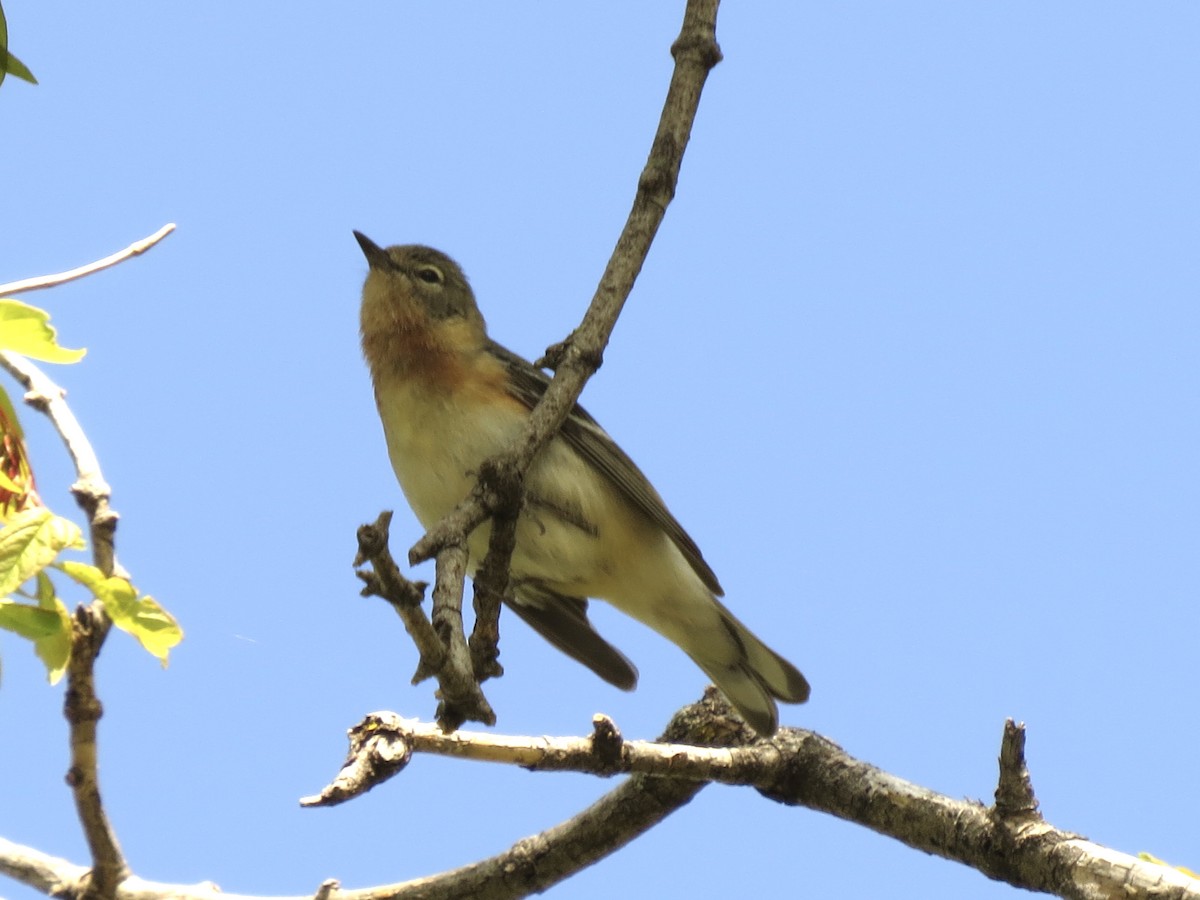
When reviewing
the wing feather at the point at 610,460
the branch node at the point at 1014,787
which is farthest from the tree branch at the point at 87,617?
the wing feather at the point at 610,460

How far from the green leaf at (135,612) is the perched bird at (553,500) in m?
3.62

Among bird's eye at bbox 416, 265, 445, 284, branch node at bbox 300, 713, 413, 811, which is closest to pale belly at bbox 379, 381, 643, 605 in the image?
bird's eye at bbox 416, 265, 445, 284

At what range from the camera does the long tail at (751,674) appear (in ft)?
20.3

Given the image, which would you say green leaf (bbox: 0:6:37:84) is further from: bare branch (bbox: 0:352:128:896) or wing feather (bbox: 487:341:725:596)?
wing feather (bbox: 487:341:725:596)

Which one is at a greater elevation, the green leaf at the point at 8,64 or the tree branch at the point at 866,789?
the green leaf at the point at 8,64

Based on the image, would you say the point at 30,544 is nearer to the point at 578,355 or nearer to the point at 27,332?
the point at 27,332

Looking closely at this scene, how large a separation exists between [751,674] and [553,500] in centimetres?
142

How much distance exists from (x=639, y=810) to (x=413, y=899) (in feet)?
3.37

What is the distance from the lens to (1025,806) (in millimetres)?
4543

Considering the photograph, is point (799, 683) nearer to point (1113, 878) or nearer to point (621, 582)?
point (621, 582)

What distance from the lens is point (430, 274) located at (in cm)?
763

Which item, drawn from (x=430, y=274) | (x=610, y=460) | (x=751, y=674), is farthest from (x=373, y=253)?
(x=751, y=674)

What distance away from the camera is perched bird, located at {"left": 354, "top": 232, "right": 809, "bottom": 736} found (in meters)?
6.37

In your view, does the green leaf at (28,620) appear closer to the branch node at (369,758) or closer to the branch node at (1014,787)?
the branch node at (369,758)
